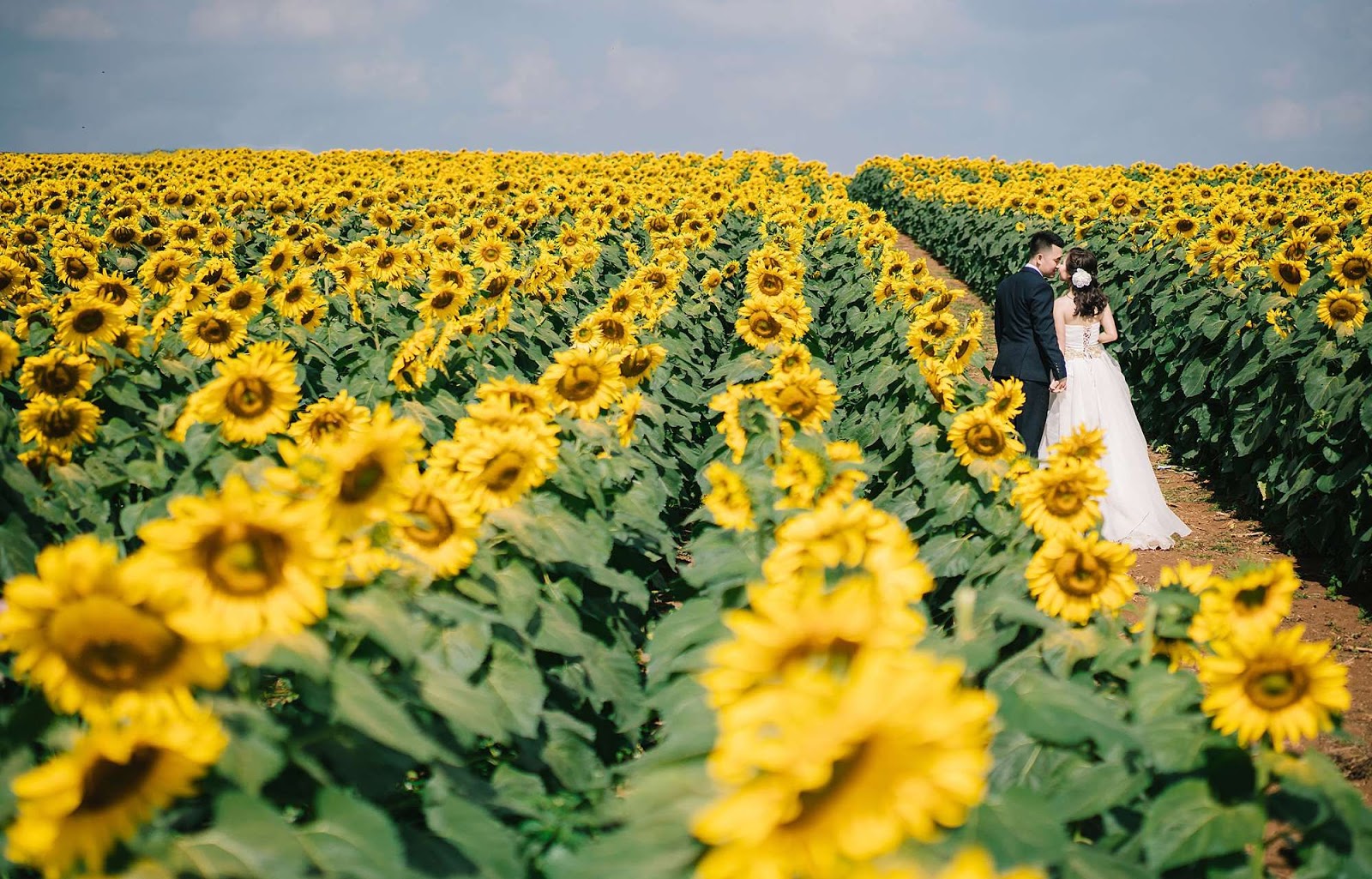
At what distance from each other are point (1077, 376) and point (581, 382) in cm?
520

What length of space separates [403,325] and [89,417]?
2.82 metres

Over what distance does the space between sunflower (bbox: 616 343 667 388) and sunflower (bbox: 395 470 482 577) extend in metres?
2.32

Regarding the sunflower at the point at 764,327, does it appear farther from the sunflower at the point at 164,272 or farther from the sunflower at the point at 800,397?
the sunflower at the point at 164,272

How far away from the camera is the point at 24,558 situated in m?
3.12

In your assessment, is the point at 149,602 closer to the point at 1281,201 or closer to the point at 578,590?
the point at 578,590

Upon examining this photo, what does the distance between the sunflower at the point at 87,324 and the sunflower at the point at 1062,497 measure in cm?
470

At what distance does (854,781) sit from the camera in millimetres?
1266

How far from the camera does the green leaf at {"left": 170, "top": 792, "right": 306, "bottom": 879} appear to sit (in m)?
1.54

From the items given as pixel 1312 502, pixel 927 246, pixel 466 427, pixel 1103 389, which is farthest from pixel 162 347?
pixel 927 246

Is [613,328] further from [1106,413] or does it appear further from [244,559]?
[1106,413]

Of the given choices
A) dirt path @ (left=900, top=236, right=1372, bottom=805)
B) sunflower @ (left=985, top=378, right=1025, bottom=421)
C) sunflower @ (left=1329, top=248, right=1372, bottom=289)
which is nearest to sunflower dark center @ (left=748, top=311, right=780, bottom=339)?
sunflower @ (left=985, top=378, right=1025, bottom=421)

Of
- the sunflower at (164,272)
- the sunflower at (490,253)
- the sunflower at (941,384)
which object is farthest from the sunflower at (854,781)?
the sunflower at (490,253)

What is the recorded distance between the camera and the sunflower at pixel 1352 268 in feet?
21.6

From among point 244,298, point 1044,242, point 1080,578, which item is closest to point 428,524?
point 1080,578
